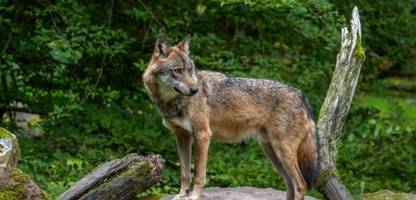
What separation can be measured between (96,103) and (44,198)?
168 inches

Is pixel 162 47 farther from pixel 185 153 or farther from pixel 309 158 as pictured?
pixel 309 158

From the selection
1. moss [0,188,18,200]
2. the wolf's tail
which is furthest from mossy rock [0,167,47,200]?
the wolf's tail

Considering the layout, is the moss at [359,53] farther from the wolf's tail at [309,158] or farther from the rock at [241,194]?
the rock at [241,194]

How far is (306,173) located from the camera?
7.62m

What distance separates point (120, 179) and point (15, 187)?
2.63 ft

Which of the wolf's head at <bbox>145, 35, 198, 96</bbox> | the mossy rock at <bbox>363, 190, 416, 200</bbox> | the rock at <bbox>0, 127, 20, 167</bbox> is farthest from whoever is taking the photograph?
the mossy rock at <bbox>363, 190, 416, 200</bbox>

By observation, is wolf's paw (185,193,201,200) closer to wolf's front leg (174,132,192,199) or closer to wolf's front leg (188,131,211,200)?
wolf's front leg (188,131,211,200)

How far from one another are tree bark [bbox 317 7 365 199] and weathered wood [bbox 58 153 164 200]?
1821mm

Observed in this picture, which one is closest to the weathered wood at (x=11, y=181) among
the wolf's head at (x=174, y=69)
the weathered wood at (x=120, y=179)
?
the weathered wood at (x=120, y=179)

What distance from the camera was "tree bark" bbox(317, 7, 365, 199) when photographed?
816cm

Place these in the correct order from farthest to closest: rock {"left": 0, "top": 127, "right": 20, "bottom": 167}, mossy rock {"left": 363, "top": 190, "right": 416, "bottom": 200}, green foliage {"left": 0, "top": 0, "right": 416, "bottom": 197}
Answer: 1. green foliage {"left": 0, "top": 0, "right": 416, "bottom": 197}
2. mossy rock {"left": 363, "top": 190, "right": 416, "bottom": 200}
3. rock {"left": 0, "top": 127, "right": 20, "bottom": 167}

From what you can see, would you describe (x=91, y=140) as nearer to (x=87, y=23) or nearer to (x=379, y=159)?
(x=87, y=23)

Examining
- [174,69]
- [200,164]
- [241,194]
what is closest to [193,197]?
[200,164]

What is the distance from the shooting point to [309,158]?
764cm
